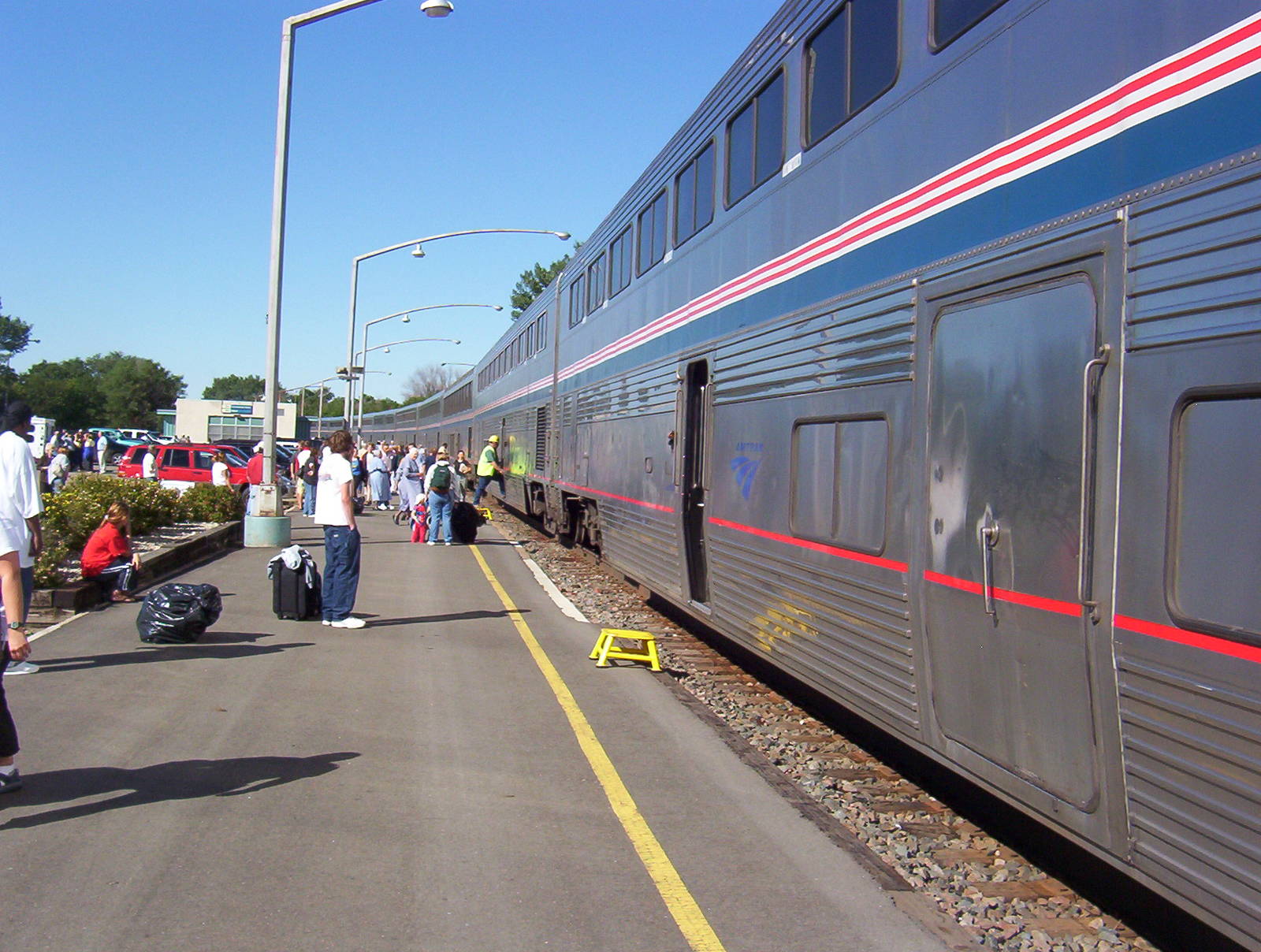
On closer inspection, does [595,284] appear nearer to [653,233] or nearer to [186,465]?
[653,233]

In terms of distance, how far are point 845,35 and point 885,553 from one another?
10.1 feet

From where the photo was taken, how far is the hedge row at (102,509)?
11289 millimetres

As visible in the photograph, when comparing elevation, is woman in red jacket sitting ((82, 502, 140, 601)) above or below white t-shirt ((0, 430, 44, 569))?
below

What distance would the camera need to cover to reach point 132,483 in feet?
55.1

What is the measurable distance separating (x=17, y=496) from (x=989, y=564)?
4.48 m

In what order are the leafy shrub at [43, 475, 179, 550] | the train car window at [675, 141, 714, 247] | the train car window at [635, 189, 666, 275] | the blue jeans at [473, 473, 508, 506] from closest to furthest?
the train car window at [675, 141, 714, 247] < the train car window at [635, 189, 666, 275] < the leafy shrub at [43, 475, 179, 550] < the blue jeans at [473, 473, 508, 506]

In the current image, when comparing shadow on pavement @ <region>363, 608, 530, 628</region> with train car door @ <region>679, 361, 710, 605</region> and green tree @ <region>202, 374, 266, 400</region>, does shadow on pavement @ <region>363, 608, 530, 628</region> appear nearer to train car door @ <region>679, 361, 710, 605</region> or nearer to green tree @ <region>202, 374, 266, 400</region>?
train car door @ <region>679, 361, 710, 605</region>

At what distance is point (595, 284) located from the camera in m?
16.1

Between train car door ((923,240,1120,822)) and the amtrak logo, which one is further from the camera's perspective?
the amtrak logo

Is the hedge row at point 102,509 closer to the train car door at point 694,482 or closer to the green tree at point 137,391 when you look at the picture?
the train car door at point 694,482

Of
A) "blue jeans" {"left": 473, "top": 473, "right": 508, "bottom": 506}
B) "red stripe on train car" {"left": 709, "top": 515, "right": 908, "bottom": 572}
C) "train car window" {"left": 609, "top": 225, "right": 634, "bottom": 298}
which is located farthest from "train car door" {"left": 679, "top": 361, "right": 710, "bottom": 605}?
"blue jeans" {"left": 473, "top": 473, "right": 508, "bottom": 506}

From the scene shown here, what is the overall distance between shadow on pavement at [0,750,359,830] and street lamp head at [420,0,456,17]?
39.6 feet

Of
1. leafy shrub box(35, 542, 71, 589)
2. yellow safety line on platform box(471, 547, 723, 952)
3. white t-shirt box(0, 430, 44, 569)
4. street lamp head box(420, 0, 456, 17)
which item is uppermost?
street lamp head box(420, 0, 456, 17)

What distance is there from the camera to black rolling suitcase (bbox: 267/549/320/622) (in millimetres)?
10805
